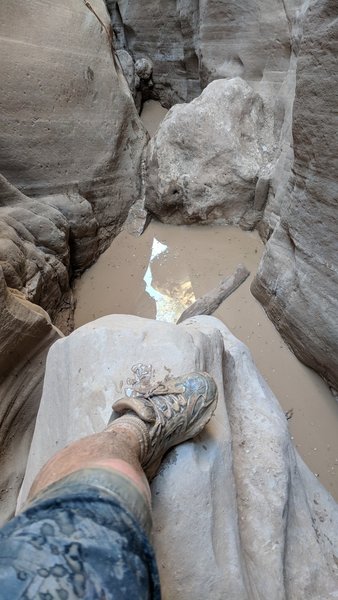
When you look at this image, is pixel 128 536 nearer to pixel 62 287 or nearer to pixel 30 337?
pixel 30 337

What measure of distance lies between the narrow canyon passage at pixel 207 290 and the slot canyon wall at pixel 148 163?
0.13 meters

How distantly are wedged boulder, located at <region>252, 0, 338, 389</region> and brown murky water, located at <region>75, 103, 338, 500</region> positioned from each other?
0.14 m

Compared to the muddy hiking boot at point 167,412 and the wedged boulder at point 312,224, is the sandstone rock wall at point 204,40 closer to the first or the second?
the wedged boulder at point 312,224

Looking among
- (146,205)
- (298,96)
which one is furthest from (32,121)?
(298,96)

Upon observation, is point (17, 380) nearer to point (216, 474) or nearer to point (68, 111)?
point (216, 474)

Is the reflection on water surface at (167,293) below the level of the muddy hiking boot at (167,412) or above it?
below

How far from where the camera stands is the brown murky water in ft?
8.28

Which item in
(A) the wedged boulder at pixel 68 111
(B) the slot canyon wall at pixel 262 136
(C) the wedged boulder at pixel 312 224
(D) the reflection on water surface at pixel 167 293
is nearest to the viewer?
(C) the wedged boulder at pixel 312 224

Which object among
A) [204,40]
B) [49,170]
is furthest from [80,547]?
[204,40]

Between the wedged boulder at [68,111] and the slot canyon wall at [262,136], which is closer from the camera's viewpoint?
the slot canyon wall at [262,136]

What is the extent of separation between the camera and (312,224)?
95.7 inches

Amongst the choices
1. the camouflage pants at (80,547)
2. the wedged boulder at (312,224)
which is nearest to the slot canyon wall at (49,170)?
the wedged boulder at (312,224)

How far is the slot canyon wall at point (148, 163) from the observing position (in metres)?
2.41

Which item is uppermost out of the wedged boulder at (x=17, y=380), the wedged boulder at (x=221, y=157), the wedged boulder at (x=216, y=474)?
the wedged boulder at (x=221, y=157)
